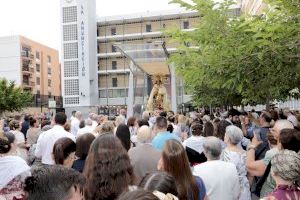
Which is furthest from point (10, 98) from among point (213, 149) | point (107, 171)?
point (107, 171)

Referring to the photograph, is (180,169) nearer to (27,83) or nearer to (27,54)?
(27,83)

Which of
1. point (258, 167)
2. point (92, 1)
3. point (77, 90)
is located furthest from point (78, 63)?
point (258, 167)

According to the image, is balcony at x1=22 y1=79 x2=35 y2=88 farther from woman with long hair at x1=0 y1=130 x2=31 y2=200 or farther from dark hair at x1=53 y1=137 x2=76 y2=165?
woman with long hair at x1=0 y1=130 x2=31 y2=200

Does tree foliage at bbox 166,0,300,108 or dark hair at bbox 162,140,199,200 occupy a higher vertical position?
tree foliage at bbox 166,0,300,108

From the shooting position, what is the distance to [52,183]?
8.18 ft

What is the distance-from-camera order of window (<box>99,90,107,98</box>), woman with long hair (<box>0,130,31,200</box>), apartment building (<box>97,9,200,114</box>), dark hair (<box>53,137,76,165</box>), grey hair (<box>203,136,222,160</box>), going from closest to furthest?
woman with long hair (<box>0,130,31,200</box>) → grey hair (<box>203,136,222,160</box>) → dark hair (<box>53,137,76,165</box>) → apartment building (<box>97,9,200,114</box>) → window (<box>99,90,107,98</box>)

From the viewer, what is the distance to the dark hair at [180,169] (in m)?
4.29

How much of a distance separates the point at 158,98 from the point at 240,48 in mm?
20233

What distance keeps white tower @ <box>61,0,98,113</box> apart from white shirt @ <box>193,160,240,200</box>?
6024 cm

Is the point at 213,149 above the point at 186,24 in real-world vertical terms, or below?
below

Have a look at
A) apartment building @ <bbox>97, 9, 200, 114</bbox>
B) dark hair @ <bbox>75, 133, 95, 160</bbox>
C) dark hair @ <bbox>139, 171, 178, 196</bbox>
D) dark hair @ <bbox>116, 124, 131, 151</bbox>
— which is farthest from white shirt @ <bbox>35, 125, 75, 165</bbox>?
apartment building @ <bbox>97, 9, 200, 114</bbox>

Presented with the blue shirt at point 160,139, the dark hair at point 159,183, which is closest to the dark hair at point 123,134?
the blue shirt at point 160,139

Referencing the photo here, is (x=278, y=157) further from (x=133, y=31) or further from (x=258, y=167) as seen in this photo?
(x=133, y=31)

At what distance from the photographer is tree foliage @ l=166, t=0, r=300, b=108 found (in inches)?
302
